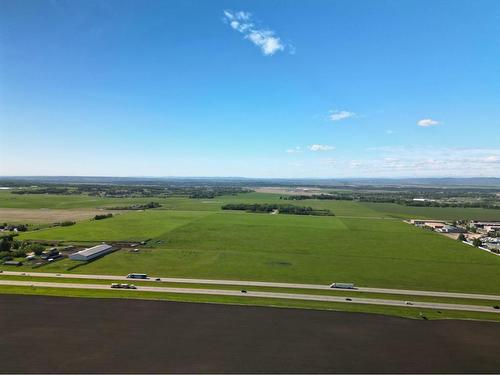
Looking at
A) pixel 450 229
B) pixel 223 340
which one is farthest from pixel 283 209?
pixel 223 340

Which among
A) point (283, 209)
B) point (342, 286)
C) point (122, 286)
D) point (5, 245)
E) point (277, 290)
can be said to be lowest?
point (277, 290)

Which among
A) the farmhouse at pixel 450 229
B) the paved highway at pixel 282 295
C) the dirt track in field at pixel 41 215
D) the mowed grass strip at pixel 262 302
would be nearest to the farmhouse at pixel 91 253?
the paved highway at pixel 282 295

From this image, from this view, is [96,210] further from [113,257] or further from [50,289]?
[50,289]

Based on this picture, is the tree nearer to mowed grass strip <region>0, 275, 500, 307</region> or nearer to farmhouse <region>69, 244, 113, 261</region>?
farmhouse <region>69, 244, 113, 261</region>

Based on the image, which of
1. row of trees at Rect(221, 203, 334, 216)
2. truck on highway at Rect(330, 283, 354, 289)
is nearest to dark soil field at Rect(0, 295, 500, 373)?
truck on highway at Rect(330, 283, 354, 289)

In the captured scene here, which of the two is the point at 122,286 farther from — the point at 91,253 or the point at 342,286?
the point at 342,286

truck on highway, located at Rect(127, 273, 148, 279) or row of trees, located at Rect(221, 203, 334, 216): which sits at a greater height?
row of trees, located at Rect(221, 203, 334, 216)
